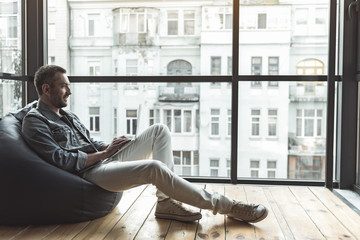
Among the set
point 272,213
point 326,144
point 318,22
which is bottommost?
point 272,213

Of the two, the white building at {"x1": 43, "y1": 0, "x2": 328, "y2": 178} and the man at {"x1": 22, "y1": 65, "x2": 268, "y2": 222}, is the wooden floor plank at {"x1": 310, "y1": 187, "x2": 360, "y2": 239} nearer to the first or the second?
the white building at {"x1": 43, "y1": 0, "x2": 328, "y2": 178}

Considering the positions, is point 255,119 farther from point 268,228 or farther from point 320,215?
point 268,228

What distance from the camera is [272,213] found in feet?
8.84

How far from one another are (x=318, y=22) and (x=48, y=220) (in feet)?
8.90

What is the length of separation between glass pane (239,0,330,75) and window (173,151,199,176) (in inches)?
34.5

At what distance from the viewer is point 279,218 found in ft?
8.49

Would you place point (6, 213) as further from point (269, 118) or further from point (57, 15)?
point (269, 118)

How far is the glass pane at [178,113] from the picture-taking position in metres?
3.61

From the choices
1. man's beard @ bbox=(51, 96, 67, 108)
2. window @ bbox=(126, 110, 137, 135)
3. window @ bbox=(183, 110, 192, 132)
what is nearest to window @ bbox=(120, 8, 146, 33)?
window @ bbox=(126, 110, 137, 135)

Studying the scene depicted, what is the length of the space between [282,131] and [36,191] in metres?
Result: 2.19

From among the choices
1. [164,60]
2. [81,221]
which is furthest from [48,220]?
[164,60]

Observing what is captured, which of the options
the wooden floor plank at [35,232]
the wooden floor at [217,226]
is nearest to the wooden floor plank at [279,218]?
the wooden floor at [217,226]

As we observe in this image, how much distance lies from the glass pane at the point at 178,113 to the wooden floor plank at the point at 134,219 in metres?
0.66

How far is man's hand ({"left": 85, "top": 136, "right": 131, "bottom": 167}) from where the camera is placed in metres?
2.49
